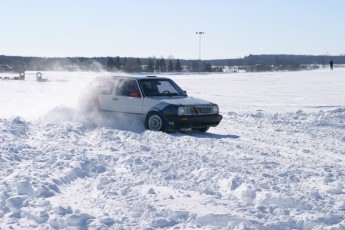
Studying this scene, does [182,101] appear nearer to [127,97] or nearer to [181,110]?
[181,110]

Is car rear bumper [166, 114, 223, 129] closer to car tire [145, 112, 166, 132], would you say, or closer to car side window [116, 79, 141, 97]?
car tire [145, 112, 166, 132]

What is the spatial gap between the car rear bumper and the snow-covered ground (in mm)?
274

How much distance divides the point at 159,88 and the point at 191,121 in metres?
1.71

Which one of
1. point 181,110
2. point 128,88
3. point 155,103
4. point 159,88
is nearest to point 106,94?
point 128,88

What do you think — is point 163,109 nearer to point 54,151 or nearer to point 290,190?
point 54,151

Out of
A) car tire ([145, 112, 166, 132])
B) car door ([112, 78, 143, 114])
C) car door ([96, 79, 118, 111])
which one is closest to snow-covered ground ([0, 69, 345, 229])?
car tire ([145, 112, 166, 132])

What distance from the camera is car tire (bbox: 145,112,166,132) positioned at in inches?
505

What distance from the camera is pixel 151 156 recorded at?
910 cm

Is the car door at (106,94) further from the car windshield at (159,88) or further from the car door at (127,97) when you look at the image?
the car windshield at (159,88)

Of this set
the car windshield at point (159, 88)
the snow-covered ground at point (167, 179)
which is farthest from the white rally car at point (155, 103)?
the snow-covered ground at point (167, 179)

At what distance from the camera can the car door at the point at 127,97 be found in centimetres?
1356

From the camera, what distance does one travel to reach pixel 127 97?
13.8 meters

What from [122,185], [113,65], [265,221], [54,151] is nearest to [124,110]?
[54,151]

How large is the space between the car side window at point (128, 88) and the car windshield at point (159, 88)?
0.19 metres
